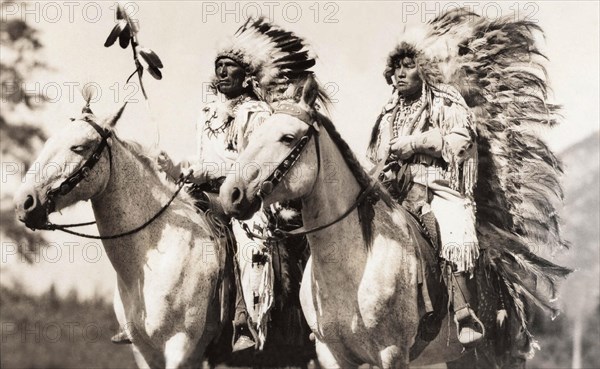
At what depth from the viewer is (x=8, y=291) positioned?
12.3 meters

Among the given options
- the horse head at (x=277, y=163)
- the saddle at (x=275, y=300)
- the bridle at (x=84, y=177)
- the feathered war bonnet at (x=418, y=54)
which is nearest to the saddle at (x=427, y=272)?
the feathered war bonnet at (x=418, y=54)

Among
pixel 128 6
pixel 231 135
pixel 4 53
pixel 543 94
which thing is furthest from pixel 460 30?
pixel 4 53

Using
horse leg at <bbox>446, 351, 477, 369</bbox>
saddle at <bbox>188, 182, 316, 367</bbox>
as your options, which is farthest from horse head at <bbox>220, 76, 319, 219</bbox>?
horse leg at <bbox>446, 351, 477, 369</bbox>

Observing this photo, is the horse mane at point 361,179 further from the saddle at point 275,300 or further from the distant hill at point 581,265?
the distant hill at point 581,265

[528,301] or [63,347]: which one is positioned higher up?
[528,301]

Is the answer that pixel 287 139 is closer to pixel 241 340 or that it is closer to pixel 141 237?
pixel 141 237

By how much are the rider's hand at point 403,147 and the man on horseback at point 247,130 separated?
0.88m

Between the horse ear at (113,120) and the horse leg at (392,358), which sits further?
the horse ear at (113,120)

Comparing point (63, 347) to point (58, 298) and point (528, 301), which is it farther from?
point (528, 301)

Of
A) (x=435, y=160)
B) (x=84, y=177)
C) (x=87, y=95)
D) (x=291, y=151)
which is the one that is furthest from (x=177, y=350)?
(x=435, y=160)

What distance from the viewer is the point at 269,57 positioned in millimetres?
9188

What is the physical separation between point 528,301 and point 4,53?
6218mm

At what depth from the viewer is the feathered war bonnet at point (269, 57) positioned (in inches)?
361

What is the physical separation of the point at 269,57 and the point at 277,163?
2.24 m
